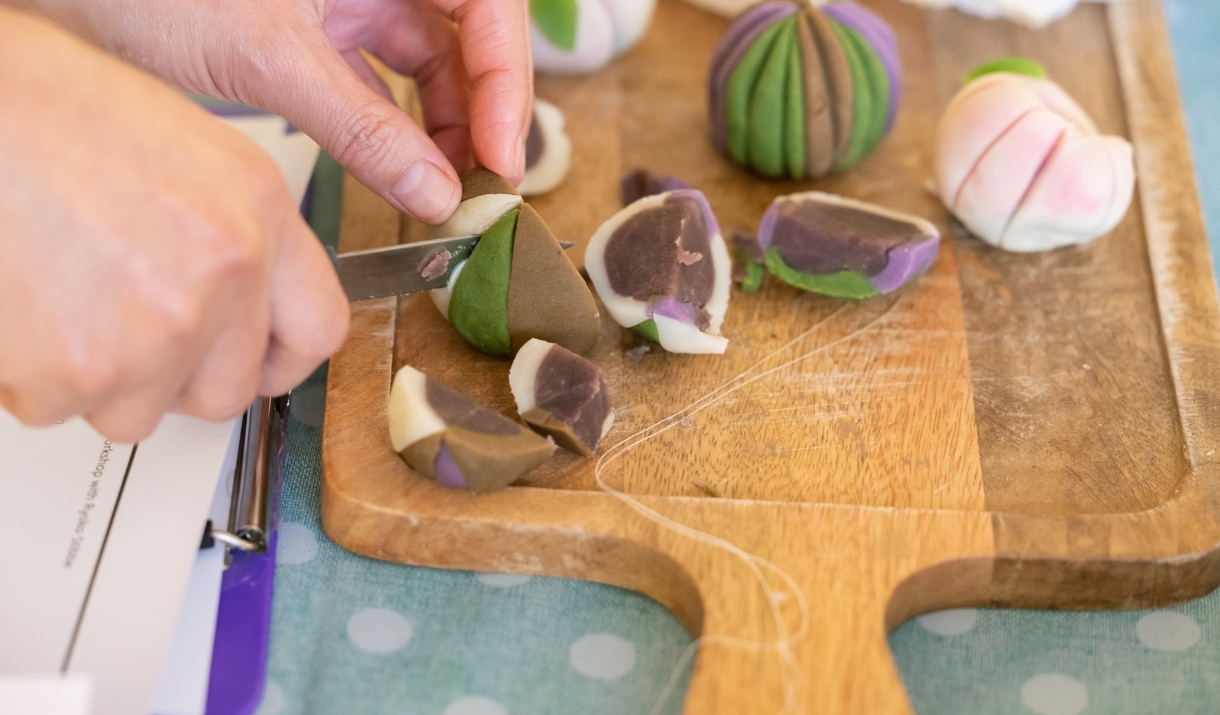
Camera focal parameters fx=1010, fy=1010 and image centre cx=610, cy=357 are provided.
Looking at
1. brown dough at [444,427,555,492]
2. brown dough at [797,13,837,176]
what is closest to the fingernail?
brown dough at [444,427,555,492]

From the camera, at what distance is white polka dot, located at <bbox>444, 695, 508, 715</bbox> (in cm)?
163

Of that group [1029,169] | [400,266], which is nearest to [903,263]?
[1029,169]

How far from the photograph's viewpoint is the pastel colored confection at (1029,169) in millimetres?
2180

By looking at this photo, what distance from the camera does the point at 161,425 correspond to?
1.85m

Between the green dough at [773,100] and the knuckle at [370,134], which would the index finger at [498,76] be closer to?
the knuckle at [370,134]

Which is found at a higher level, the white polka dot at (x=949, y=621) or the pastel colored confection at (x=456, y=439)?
the pastel colored confection at (x=456, y=439)

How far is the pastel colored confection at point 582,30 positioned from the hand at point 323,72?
436 millimetres

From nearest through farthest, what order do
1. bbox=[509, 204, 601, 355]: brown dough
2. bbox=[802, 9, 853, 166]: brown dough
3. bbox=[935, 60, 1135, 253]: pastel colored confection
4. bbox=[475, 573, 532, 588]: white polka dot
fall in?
1. bbox=[475, 573, 532, 588]: white polka dot
2. bbox=[509, 204, 601, 355]: brown dough
3. bbox=[935, 60, 1135, 253]: pastel colored confection
4. bbox=[802, 9, 853, 166]: brown dough

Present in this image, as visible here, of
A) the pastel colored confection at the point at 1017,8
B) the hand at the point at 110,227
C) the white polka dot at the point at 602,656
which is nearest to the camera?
the hand at the point at 110,227

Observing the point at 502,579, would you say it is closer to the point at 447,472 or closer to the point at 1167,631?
the point at 447,472

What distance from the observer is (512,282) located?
6.29ft

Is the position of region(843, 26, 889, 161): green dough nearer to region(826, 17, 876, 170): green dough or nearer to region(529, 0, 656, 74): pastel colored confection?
region(826, 17, 876, 170): green dough

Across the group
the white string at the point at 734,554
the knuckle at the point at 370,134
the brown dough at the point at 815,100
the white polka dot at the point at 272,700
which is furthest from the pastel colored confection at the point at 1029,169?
the white polka dot at the point at 272,700

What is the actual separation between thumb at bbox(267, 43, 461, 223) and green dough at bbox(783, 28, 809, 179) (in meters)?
0.84
